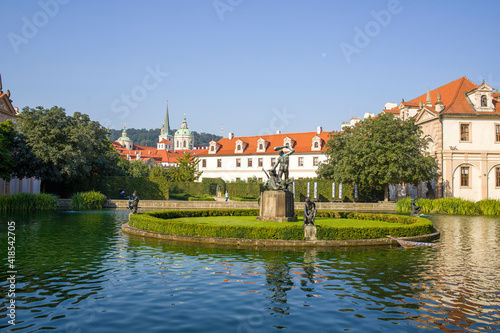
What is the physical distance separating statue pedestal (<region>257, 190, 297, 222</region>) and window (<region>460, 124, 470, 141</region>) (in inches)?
1462

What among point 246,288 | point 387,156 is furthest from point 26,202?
point 387,156

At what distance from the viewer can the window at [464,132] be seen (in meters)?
52.1

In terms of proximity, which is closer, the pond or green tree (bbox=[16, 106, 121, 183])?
the pond

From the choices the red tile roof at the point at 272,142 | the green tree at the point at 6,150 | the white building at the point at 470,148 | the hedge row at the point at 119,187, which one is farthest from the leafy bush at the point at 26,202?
the red tile roof at the point at 272,142

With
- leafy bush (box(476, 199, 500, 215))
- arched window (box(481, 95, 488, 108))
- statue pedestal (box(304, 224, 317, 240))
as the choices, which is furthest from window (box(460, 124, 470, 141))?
statue pedestal (box(304, 224, 317, 240))

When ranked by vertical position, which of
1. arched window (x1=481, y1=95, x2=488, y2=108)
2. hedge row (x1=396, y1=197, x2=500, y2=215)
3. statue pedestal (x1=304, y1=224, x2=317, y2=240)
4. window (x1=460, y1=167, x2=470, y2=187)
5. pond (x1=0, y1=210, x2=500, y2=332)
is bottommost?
pond (x1=0, y1=210, x2=500, y2=332)

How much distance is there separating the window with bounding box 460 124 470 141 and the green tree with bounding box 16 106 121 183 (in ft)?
151

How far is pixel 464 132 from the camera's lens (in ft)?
171

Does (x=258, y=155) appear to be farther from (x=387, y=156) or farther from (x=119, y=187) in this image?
(x=387, y=156)

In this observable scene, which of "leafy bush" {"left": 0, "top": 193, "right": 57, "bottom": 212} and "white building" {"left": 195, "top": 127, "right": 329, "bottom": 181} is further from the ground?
"white building" {"left": 195, "top": 127, "right": 329, "bottom": 181}

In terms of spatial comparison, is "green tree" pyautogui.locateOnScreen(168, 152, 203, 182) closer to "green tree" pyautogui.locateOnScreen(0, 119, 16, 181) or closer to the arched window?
"green tree" pyautogui.locateOnScreen(0, 119, 16, 181)

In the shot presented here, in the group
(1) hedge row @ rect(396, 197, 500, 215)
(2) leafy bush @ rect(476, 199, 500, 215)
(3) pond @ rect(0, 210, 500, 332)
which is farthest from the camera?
(1) hedge row @ rect(396, 197, 500, 215)

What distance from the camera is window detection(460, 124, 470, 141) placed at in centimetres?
5206

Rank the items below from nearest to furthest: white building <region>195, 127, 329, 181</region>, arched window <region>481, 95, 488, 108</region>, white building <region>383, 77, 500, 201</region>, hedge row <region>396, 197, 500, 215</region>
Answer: hedge row <region>396, 197, 500, 215</region>
white building <region>383, 77, 500, 201</region>
arched window <region>481, 95, 488, 108</region>
white building <region>195, 127, 329, 181</region>
